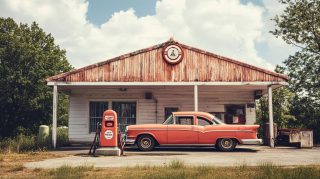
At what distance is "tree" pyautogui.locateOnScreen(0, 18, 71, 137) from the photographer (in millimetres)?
31578

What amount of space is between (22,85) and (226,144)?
21.1m

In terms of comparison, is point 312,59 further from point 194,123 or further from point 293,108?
point 194,123

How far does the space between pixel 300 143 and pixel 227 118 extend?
4654 millimetres

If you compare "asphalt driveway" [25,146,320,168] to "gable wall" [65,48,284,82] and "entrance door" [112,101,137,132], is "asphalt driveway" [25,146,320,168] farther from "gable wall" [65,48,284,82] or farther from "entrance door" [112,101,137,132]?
"entrance door" [112,101,137,132]

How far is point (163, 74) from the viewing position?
735 inches

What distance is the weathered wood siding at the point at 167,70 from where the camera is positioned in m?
18.5

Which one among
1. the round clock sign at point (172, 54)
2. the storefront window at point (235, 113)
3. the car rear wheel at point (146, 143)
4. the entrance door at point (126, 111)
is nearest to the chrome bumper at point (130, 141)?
the car rear wheel at point (146, 143)

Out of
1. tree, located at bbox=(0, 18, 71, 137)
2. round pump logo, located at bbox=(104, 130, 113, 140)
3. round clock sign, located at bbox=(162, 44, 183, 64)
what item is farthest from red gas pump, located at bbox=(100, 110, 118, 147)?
tree, located at bbox=(0, 18, 71, 137)

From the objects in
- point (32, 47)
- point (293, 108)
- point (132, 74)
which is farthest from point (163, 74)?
point (32, 47)

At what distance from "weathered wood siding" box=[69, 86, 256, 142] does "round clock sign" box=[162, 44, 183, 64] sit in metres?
2.90

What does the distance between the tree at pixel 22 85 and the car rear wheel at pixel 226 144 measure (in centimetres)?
1976

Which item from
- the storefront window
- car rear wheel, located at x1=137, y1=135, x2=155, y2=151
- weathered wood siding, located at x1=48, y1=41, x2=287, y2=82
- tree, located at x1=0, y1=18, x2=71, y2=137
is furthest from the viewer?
tree, located at x1=0, y1=18, x2=71, y2=137

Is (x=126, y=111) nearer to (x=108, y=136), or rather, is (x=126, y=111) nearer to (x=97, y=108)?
(x=97, y=108)

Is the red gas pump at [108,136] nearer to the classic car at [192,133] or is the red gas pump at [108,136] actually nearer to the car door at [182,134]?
the classic car at [192,133]
